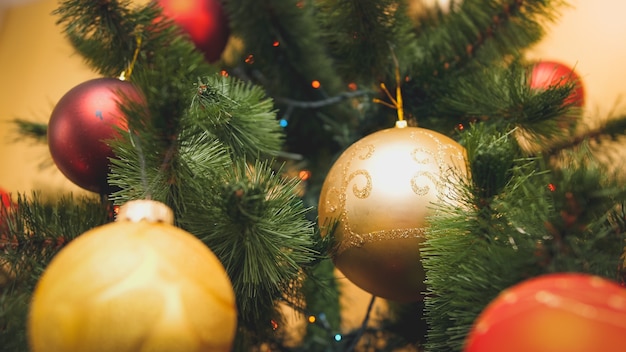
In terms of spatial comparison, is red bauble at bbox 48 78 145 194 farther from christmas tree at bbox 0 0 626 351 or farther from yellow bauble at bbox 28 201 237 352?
yellow bauble at bbox 28 201 237 352

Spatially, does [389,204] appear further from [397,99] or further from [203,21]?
[203,21]

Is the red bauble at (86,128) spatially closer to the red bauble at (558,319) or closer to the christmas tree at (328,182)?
the christmas tree at (328,182)

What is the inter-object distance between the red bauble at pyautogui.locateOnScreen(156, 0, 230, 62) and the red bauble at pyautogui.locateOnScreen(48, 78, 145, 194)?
0.19 meters

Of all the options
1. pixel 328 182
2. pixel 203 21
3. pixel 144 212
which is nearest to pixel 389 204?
pixel 328 182

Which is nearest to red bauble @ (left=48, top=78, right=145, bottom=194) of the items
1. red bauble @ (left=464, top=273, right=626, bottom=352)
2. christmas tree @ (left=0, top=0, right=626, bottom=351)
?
christmas tree @ (left=0, top=0, right=626, bottom=351)

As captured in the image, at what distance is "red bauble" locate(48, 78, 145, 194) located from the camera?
0.53 metres

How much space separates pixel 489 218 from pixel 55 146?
15.0 inches

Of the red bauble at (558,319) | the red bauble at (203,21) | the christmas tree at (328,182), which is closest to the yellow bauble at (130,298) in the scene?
the christmas tree at (328,182)

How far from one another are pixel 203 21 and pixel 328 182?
30cm

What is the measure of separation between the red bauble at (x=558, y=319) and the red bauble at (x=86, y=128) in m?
0.37

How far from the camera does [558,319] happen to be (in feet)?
0.85

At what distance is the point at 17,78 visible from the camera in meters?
1.45

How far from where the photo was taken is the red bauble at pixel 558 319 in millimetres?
254

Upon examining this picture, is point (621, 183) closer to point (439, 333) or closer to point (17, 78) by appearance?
point (439, 333)
